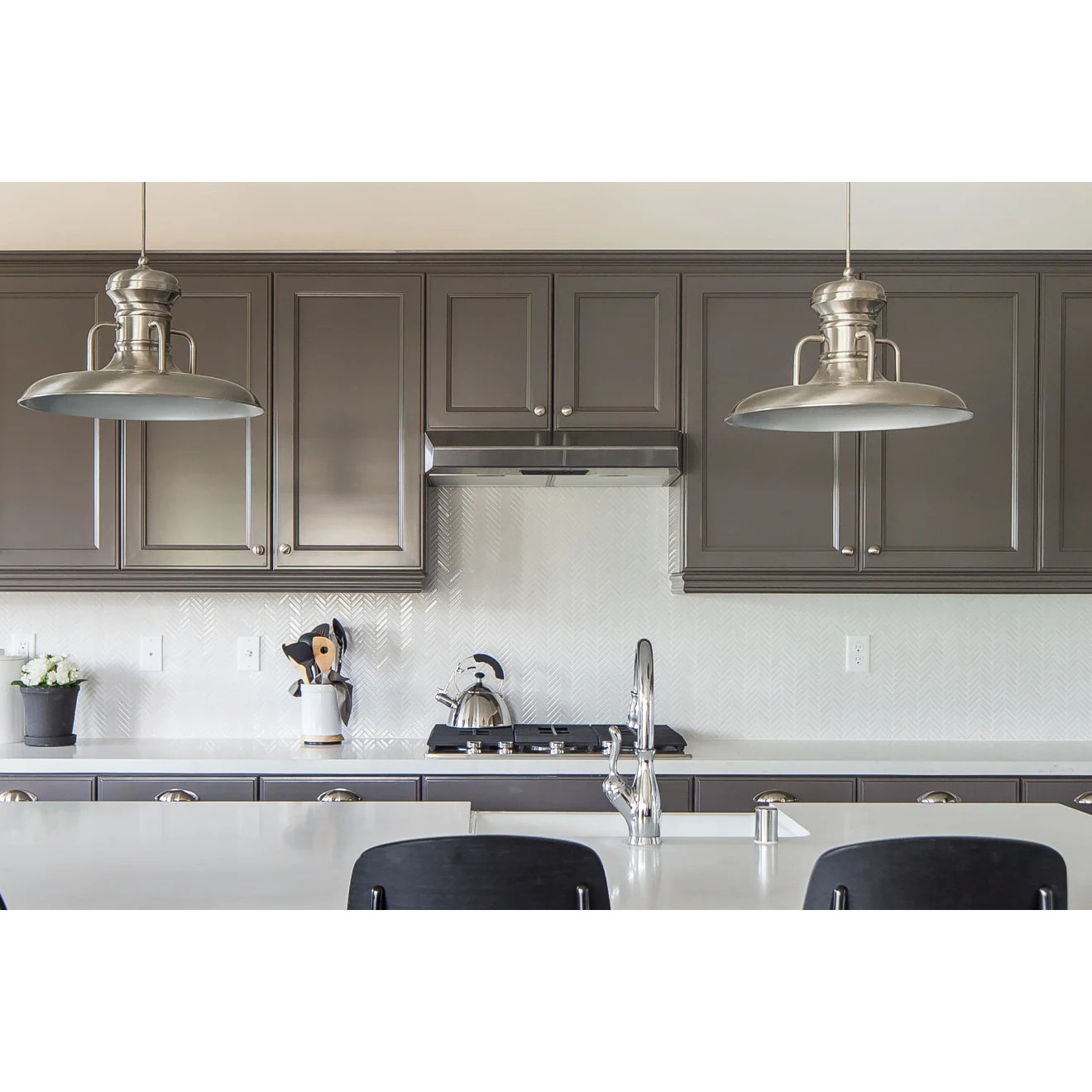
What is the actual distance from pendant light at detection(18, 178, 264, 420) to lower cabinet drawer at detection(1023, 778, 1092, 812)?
8.03 ft

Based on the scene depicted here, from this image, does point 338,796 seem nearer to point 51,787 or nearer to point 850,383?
point 51,787

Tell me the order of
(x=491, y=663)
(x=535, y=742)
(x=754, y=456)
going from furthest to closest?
(x=491, y=663) < (x=754, y=456) < (x=535, y=742)

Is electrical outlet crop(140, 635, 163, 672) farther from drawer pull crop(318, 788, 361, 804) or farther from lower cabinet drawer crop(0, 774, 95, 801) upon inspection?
drawer pull crop(318, 788, 361, 804)

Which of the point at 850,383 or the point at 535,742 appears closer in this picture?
the point at 850,383

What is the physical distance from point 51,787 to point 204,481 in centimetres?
100

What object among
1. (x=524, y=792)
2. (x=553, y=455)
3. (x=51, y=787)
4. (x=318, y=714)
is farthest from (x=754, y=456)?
(x=51, y=787)

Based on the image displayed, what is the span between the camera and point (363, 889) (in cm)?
130

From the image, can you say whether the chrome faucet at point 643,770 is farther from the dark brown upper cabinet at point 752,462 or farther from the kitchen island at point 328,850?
the dark brown upper cabinet at point 752,462

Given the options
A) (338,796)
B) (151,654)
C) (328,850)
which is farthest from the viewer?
(151,654)

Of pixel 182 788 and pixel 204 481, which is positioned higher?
pixel 204 481

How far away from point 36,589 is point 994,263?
10.4ft

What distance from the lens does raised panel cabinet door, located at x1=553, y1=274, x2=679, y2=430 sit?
3258mm

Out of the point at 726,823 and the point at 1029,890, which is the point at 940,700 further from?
the point at 1029,890

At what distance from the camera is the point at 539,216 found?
3.54 metres
